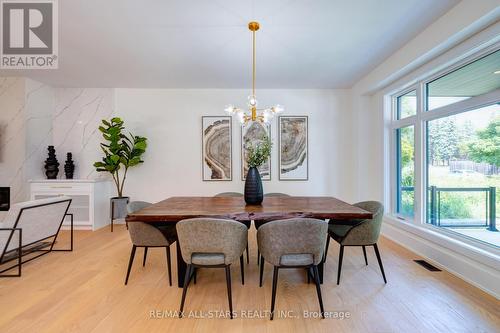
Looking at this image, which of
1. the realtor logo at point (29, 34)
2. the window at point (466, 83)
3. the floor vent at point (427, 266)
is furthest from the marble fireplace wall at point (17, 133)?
the window at point (466, 83)

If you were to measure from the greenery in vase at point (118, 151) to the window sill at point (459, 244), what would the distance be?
498 cm

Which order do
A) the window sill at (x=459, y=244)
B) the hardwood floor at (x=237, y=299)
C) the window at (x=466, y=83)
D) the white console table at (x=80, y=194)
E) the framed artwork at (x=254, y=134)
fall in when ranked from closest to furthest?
the hardwood floor at (x=237, y=299)
the window sill at (x=459, y=244)
the window at (x=466, y=83)
the white console table at (x=80, y=194)
the framed artwork at (x=254, y=134)

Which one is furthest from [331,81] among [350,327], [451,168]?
[350,327]

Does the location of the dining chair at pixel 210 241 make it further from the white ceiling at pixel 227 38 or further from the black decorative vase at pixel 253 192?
the white ceiling at pixel 227 38

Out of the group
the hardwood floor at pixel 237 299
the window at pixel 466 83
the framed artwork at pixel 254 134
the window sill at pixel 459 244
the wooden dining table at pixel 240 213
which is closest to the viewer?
the hardwood floor at pixel 237 299

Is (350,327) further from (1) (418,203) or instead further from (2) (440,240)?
(1) (418,203)

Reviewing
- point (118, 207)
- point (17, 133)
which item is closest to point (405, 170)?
point (118, 207)

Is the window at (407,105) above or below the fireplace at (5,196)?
above

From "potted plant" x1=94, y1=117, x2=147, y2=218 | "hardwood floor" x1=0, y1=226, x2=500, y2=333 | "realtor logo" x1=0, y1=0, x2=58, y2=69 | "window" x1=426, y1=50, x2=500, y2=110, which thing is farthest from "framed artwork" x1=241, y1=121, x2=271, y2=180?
"realtor logo" x1=0, y1=0, x2=58, y2=69

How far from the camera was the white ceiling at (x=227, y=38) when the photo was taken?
240 cm

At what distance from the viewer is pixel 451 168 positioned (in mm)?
3057

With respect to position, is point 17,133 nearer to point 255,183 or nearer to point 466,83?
point 255,183

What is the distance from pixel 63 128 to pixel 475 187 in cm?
725

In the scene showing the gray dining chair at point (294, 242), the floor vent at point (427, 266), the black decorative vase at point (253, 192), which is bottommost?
the floor vent at point (427, 266)
